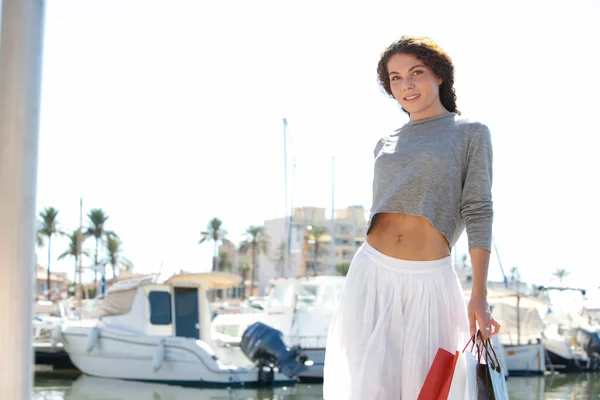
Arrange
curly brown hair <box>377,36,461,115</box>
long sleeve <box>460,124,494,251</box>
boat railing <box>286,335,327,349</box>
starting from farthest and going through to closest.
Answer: boat railing <box>286,335,327,349</box>, curly brown hair <box>377,36,461,115</box>, long sleeve <box>460,124,494,251</box>

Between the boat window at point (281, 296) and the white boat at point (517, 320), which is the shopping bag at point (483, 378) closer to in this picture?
the boat window at point (281, 296)

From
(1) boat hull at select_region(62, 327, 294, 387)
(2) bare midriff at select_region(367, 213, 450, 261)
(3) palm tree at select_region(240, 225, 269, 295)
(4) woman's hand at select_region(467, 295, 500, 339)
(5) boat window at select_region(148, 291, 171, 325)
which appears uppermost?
(3) palm tree at select_region(240, 225, 269, 295)

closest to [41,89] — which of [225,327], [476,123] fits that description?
[476,123]

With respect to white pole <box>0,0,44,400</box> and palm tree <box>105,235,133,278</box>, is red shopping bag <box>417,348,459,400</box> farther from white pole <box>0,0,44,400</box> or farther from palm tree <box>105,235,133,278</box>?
palm tree <box>105,235,133,278</box>

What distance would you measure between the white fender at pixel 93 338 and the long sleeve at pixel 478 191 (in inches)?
673

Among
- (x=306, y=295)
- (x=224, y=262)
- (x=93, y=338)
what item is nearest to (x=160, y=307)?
(x=93, y=338)

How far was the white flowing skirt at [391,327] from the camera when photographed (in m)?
2.30

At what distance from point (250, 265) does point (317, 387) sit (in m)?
72.5

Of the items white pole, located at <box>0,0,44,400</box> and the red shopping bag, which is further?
the red shopping bag

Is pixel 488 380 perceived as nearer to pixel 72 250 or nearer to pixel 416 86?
pixel 416 86

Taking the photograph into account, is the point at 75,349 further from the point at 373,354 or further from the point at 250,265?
the point at 250,265

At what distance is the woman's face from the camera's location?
2.53 meters

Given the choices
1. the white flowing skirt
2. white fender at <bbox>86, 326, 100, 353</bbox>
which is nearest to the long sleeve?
the white flowing skirt

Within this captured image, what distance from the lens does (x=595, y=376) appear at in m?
24.2
